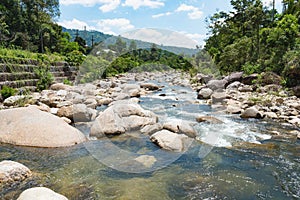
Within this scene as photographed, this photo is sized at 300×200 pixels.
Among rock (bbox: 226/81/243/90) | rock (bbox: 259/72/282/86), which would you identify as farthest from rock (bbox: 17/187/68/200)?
rock (bbox: 226/81/243/90)

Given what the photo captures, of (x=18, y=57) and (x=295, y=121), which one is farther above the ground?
(x=18, y=57)

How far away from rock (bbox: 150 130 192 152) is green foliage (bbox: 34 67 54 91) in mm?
9310

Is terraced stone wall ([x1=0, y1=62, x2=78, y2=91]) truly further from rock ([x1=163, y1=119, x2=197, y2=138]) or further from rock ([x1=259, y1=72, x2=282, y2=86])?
rock ([x1=259, y1=72, x2=282, y2=86])

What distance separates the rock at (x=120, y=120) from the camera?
5.60 m

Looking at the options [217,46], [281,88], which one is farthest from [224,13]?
[281,88]

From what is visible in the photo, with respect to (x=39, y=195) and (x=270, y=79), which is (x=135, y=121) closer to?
(x=39, y=195)

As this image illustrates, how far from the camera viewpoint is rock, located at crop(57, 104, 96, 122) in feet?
22.2

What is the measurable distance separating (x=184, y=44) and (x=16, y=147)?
4065 millimetres

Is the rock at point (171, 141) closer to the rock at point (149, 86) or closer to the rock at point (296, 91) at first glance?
the rock at point (296, 91)

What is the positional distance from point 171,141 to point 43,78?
33.3 feet

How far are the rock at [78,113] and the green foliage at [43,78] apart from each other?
6332 mm

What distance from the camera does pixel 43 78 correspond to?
42.2ft

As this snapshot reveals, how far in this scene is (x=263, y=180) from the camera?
373 cm

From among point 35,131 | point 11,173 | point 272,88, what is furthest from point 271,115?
point 11,173
